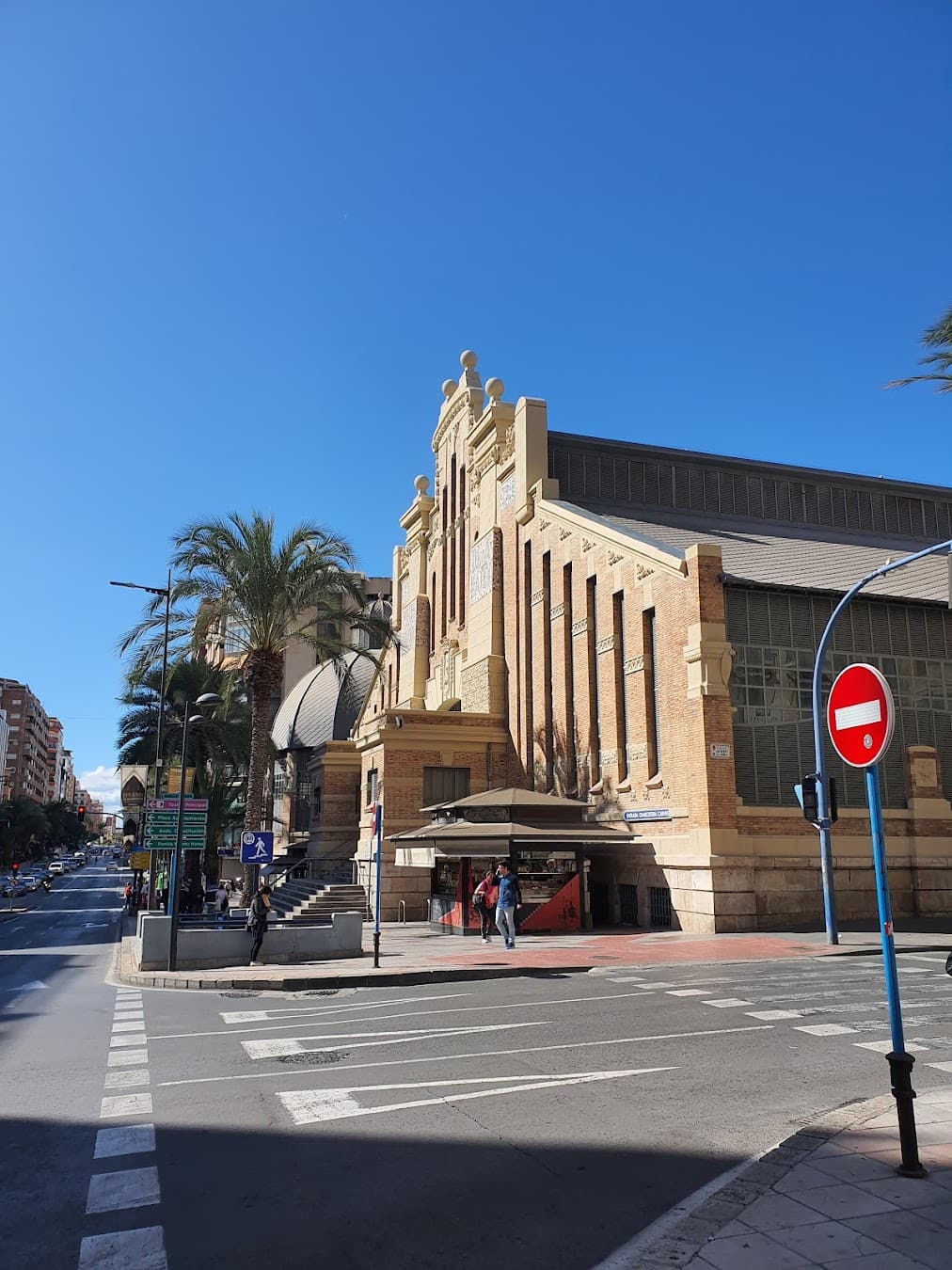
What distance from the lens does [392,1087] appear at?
27.0 ft

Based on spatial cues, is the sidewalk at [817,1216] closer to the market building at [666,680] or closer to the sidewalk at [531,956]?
the sidewalk at [531,956]

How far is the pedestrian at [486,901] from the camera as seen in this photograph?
22.6 m

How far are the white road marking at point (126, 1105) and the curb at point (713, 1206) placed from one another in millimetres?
4419

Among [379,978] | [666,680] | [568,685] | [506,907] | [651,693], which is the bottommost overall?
[379,978]

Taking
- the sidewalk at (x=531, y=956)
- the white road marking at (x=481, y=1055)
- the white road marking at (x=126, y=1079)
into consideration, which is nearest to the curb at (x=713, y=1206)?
the white road marking at (x=481, y=1055)

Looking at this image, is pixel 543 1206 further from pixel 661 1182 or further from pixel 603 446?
pixel 603 446

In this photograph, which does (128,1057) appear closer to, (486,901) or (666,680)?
(486,901)

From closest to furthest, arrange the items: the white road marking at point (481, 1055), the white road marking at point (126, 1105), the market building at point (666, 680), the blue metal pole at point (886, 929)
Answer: the blue metal pole at point (886, 929)
the white road marking at point (126, 1105)
the white road marking at point (481, 1055)
the market building at point (666, 680)

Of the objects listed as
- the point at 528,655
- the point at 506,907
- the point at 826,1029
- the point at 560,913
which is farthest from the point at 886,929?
the point at 528,655

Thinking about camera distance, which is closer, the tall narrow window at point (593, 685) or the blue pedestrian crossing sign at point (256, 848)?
the blue pedestrian crossing sign at point (256, 848)

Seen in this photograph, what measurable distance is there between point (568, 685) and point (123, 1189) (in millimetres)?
25093

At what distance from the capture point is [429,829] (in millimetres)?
25188

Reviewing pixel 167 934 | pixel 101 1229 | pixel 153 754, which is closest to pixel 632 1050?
pixel 101 1229

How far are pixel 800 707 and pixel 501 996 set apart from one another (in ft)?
44.3
